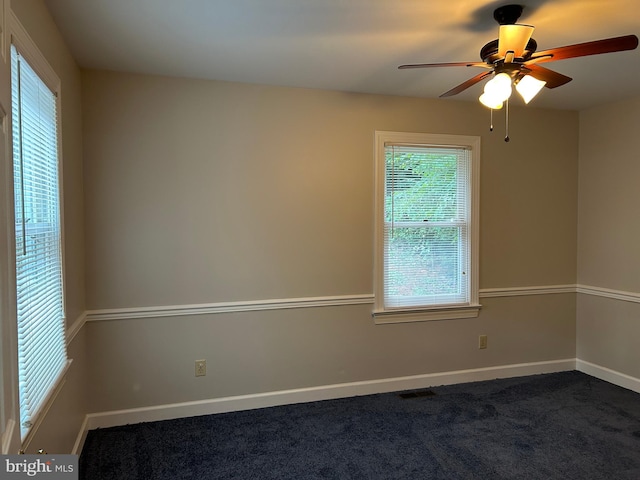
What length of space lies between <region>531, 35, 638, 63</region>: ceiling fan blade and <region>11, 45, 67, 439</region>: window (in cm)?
216

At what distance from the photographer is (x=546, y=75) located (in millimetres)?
1979

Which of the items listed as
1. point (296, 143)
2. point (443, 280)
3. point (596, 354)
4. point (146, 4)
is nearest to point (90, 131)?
point (146, 4)

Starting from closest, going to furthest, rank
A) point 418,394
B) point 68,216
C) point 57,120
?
point 57,120, point 68,216, point 418,394

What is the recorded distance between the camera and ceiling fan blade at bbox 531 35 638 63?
5.29 feet

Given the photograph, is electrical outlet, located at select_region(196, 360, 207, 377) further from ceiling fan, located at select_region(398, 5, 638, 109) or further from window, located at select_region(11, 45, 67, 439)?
ceiling fan, located at select_region(398, 5, 638, 109)

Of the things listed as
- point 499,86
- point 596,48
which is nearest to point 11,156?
point 499,86

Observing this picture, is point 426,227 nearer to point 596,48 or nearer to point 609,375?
point 596,48

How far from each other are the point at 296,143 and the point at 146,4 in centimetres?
140

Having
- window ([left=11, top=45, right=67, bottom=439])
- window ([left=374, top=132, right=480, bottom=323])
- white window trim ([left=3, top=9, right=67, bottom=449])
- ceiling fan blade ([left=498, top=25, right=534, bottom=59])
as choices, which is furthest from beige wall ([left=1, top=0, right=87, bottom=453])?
window ([left=374, top=132, right=480, bottom=323])

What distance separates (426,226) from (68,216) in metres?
2.56

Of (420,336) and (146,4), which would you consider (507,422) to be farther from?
(146,4)

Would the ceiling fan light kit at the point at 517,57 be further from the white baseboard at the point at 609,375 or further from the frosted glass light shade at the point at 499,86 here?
the white baseboard at the point at 609,375

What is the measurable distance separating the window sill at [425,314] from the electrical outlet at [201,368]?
135 centimetres

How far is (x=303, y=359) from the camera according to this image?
318 centimetres
